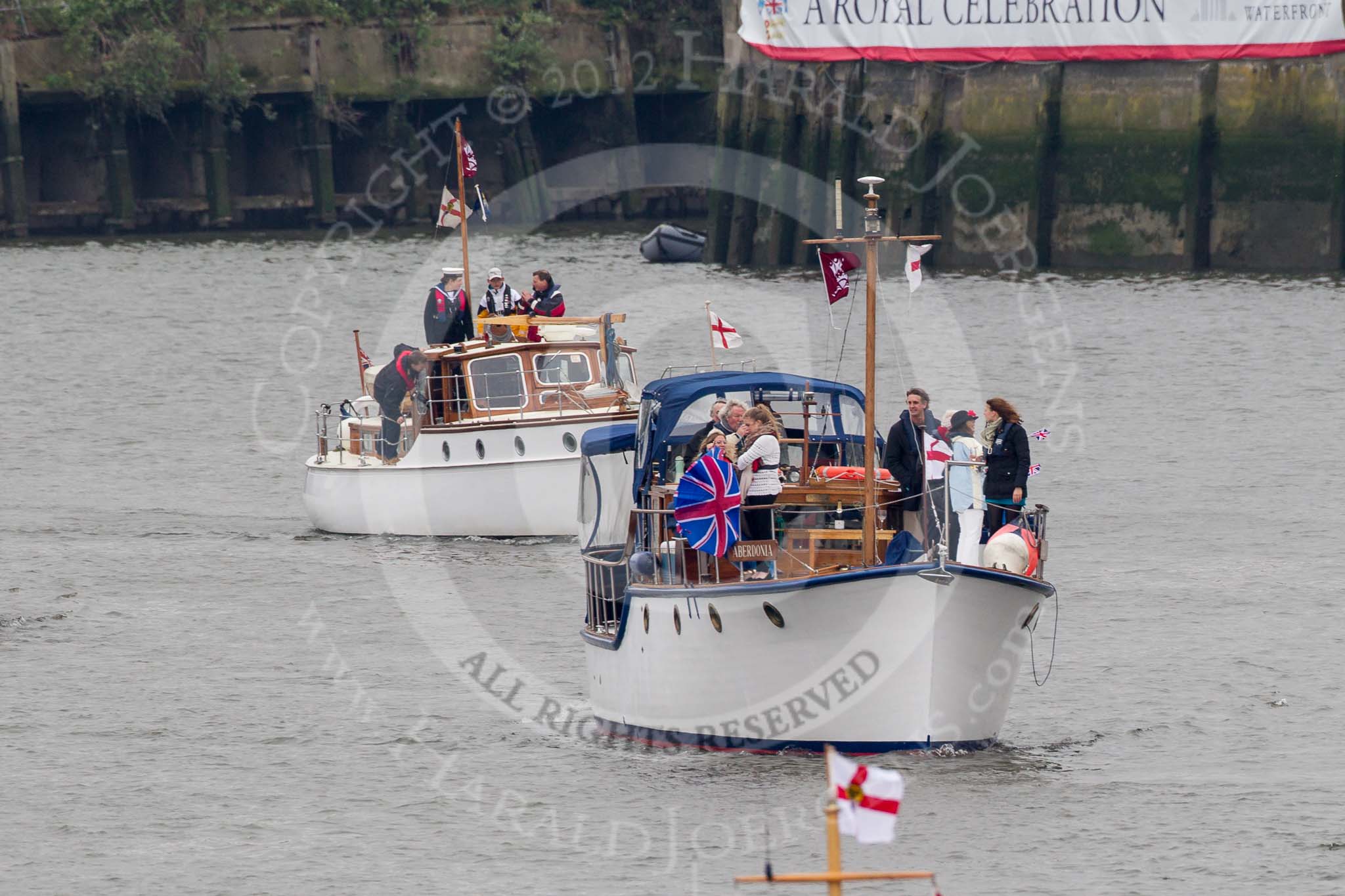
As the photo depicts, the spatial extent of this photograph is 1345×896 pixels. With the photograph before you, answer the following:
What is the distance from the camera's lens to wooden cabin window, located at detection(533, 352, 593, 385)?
33.6 m

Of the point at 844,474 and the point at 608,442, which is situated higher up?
the point at 608,442

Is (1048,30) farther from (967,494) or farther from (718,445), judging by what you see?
(718,445)

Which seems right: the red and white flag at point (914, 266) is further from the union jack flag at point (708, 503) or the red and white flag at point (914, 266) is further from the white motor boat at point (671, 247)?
the white motor boat at point (671, 247)

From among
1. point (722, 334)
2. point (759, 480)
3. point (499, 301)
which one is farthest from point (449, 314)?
point (759, 480)

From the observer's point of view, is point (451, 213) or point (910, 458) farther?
point (451, 213)

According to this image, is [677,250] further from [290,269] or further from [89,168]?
[89,168]

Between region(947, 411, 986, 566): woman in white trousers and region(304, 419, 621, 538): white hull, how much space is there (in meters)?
12.0

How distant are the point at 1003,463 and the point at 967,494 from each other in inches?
19.3

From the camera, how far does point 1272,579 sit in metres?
30.3

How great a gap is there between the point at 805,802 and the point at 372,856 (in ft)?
13.1

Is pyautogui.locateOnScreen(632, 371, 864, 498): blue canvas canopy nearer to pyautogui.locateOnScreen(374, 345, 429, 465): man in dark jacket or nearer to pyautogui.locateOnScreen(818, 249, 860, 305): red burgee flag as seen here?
pyautogui.locateOnScreen(818, 249, 860, 305): red burgee flag

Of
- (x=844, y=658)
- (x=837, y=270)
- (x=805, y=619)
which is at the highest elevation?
(x=837, y=270)

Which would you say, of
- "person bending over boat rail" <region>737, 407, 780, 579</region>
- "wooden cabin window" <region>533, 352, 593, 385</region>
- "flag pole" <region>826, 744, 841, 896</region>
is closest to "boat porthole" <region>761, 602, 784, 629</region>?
"person bending over boat rail" <region>737, 407, 780, 579</region>

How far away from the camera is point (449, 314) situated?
34781 millimetres
